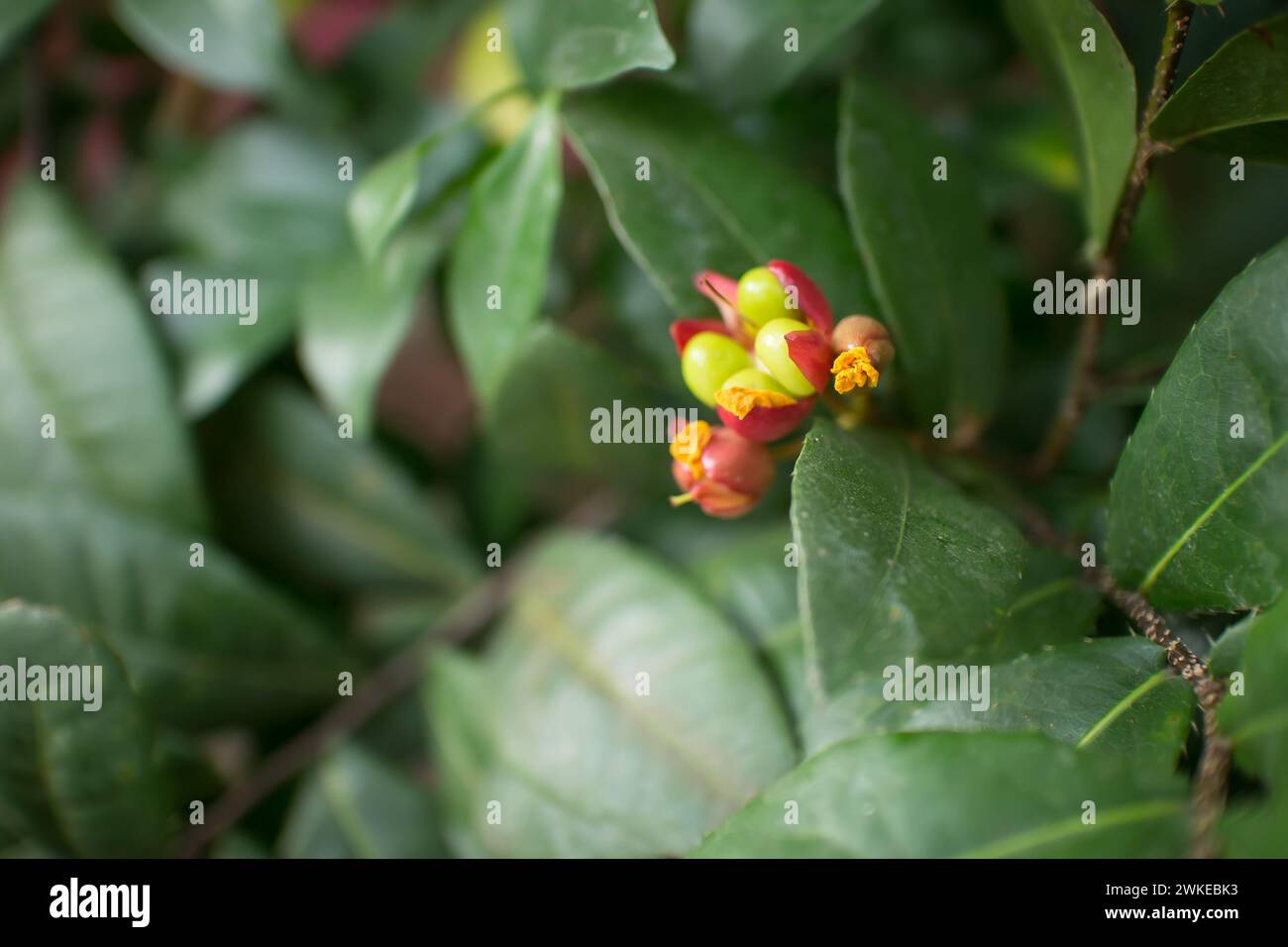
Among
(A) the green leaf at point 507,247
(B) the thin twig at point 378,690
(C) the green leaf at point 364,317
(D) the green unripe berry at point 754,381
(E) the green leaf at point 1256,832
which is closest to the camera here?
(E) the green leaf at point 1256,832

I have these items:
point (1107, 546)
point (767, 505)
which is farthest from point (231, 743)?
point (1107, 546)

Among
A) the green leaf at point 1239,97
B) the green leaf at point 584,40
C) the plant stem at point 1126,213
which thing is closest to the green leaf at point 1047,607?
the plant stem at point 1126,213

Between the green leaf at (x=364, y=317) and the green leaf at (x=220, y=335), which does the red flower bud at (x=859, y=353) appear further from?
→ the green leaf at (x=220, y=335)

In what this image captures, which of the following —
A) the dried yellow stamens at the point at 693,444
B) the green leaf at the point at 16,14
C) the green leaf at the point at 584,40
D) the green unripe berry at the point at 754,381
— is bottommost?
the dried yellow stamens at the point at 693,444

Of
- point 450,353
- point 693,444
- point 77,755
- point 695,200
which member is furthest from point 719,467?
point 450,353

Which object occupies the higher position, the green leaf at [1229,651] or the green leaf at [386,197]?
the green leaf at [386,197]

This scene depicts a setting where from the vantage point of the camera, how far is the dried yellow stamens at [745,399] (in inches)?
18.2

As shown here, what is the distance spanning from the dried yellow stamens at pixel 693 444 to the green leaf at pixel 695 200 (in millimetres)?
81

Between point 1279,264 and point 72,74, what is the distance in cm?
107

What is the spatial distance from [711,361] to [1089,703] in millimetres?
243

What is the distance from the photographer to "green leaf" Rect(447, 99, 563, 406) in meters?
0.57

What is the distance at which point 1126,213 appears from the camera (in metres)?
0.53

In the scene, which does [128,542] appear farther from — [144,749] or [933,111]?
[933,111]
